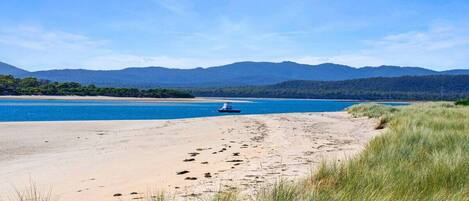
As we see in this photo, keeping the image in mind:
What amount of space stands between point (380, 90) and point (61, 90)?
87.3 metres

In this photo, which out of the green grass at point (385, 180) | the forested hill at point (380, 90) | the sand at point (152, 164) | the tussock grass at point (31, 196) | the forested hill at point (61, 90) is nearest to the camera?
the green grass at point (385, 180)

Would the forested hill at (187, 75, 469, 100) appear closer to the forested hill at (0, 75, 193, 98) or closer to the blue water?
the forested hill at (0, 75, 193, 98)

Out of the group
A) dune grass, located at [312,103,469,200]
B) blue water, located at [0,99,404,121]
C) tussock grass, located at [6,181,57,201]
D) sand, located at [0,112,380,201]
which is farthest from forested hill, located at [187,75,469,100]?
tussock grass, located at [6,181,57,201]

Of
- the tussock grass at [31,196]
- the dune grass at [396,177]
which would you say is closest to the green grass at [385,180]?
the dune grass at [396,177]

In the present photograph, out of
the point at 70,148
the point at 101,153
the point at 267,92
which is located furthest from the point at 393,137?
the point at 267,92

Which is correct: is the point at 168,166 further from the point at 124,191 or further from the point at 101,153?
the point at 101,153

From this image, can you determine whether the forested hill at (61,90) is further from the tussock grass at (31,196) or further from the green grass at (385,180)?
the green grass at (385,180)

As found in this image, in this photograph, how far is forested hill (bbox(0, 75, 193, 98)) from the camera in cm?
10375

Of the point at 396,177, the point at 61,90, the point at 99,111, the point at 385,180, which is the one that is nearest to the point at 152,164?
the point at 396,177

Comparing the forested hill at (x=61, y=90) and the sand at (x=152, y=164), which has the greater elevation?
the forested hill at (x=61, y=90)

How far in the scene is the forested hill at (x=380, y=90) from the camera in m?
134

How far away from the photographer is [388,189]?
5848 millimetres

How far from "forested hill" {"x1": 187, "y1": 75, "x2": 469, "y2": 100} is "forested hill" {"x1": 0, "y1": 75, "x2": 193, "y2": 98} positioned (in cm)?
4929

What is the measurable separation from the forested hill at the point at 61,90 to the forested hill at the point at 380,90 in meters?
49.3
